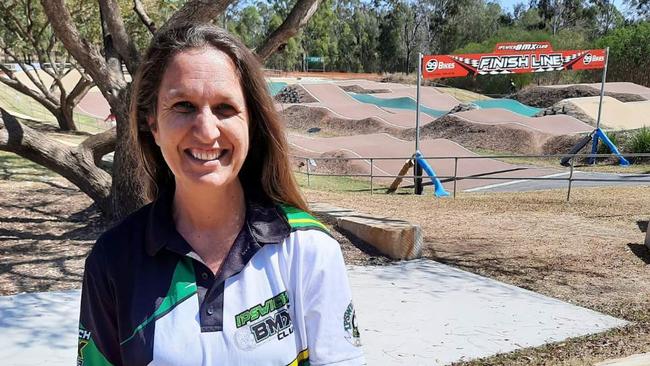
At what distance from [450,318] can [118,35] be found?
4432 mm

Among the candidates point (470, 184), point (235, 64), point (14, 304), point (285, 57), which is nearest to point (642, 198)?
point (470, 184)

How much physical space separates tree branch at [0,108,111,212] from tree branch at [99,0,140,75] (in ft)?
3.89

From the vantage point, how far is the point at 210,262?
56.2 inches

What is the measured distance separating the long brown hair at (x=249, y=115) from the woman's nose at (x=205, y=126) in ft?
0.43

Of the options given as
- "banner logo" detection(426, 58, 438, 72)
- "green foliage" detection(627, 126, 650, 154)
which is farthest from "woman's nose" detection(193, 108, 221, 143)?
"green foliage" detection(627, 126, 650, 154)

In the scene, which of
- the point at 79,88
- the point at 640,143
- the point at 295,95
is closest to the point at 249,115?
the point at 79,88

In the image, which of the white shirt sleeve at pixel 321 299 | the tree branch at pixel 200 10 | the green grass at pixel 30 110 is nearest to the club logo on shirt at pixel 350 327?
the white shirt sleeve at pixel 321 299

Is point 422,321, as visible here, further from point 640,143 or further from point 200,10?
point 640,143

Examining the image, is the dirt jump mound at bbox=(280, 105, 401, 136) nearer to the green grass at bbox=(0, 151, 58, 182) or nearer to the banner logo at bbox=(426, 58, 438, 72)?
the banner logo at bbox=(426, 58, 438, 72)

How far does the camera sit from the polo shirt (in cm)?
132

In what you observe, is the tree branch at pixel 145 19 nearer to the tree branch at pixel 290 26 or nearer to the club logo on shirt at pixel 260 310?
the tree branch at pixel 290 26

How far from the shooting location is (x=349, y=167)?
1744 cm

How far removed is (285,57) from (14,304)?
64.4m

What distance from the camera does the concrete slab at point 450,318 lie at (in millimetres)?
3979
